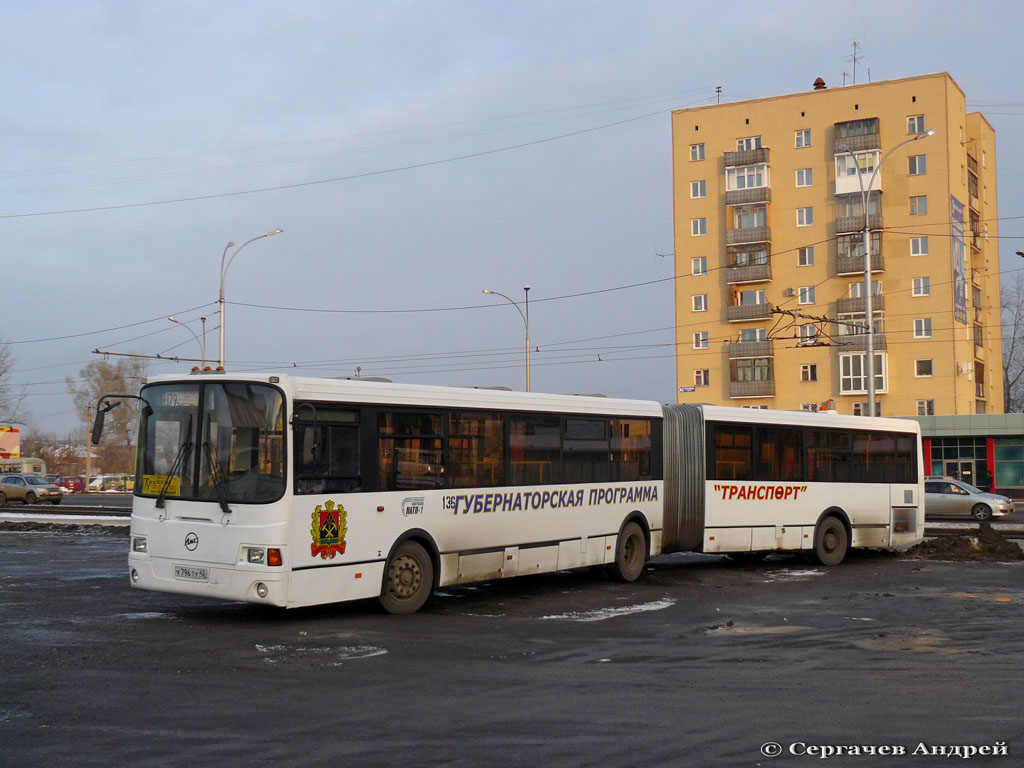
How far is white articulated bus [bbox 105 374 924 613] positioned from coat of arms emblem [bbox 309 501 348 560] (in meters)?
0.02

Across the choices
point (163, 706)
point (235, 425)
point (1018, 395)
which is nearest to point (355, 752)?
point (163, 706)

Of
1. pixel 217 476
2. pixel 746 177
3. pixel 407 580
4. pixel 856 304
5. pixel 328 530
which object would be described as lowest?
pixel 407 580

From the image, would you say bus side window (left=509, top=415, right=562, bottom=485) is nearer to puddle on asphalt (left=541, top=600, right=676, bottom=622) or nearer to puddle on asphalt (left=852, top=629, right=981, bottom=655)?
puddle on asphalt (left=541, top=600, right=676, bottom=622)

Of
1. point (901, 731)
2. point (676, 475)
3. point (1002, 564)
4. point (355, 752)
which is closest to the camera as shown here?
point (355, 752)

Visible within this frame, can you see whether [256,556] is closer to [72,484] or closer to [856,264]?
[856,264]

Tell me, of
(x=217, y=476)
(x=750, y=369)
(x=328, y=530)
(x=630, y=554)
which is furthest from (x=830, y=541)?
(x=750, y=369)

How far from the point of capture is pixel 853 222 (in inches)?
2783

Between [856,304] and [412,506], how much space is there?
61.2m

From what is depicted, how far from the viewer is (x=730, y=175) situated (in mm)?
74688

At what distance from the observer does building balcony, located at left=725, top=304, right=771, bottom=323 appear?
73.4 metres

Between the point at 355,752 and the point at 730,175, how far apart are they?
7145 centimetres

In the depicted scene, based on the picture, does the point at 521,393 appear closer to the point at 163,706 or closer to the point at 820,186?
the point at 163,706

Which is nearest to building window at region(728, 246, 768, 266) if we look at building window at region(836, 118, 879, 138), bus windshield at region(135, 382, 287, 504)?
building window at region(836, 118, 879, 138)

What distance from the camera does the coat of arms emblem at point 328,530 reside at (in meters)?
12.3
